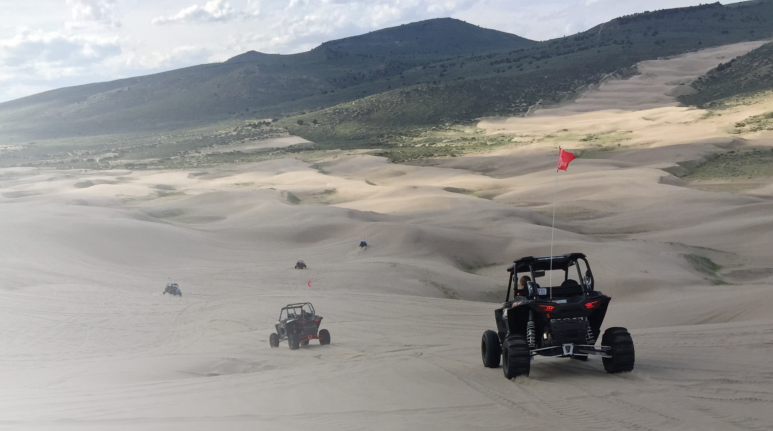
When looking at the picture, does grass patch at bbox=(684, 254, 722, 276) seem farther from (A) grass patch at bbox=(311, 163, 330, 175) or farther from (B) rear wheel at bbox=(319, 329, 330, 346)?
(A) grass patch at bbox=(311, 163, 330, 175)

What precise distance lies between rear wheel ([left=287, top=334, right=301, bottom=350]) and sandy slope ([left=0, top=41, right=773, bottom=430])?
356 millimetres

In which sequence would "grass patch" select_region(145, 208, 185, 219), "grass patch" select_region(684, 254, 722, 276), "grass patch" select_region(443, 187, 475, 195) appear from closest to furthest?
"grass patch" select_region(684, 254, 722, 276), "grass patch" select_region(145, 208, 185, 219), "grass patch" select_region(443, 187, 475, 195)

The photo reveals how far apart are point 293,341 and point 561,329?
7.00 m

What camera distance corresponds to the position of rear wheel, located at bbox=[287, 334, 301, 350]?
580 inches

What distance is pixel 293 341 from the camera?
1482 cm

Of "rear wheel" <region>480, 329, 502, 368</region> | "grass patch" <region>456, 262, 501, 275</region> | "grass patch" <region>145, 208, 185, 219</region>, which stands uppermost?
"rear wheel" <region>480, 329, 502, 368</region>

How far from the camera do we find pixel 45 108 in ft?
636

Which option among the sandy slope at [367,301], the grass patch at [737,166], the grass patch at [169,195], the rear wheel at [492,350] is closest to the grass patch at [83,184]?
the sandy slope at [367,301]

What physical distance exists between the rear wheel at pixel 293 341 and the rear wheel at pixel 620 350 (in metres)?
7.13

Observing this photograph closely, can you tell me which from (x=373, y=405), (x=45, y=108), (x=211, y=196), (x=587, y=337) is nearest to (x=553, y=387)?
(x=587, y=337)

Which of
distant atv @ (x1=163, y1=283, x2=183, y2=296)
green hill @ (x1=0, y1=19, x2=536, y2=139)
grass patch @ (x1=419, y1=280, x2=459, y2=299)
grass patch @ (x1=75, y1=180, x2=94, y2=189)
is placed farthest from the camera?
green hill @ (x1=0, y1=19, x2=536, y2=139)

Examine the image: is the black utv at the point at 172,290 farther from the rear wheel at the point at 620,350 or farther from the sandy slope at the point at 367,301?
the rear wheel at the point at 620,350

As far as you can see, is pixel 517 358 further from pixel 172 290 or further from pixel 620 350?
pixel 172 290

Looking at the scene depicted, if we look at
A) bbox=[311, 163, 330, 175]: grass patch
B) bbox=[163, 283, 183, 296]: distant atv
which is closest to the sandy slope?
bbox=[163, 283, 183, 296]: distant atv
